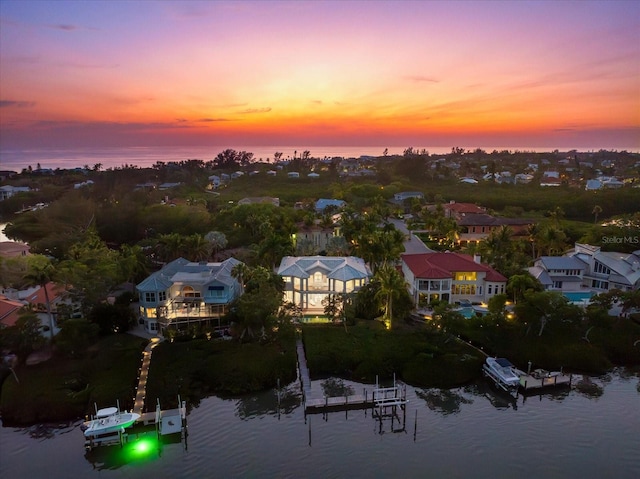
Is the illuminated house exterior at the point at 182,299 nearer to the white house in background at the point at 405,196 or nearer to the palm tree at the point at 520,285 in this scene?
the palm tree at the point at 520,285

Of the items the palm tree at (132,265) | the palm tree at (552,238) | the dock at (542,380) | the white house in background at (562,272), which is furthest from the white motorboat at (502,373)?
the palm tree at (132,265)

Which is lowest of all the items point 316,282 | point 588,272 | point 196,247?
point 316,282

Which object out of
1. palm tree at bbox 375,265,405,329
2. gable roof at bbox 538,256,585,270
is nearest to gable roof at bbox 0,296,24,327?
palm tree at bbox 375,265,405,329

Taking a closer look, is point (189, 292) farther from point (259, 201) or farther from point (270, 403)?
point (259, 201)

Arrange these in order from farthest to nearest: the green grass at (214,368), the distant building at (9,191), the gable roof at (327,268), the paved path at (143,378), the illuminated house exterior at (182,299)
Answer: the distant building at (9,191) → the gable roof at (327,268) → the illuminated house exterior at (182,299) → the green grass at (214,368) → the paved path at (143,378)

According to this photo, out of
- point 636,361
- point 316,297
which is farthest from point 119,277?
point 636,361

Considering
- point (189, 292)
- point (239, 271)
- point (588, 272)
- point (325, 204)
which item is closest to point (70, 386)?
point (189, 292)

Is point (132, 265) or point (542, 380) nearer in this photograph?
point (542, 380)
